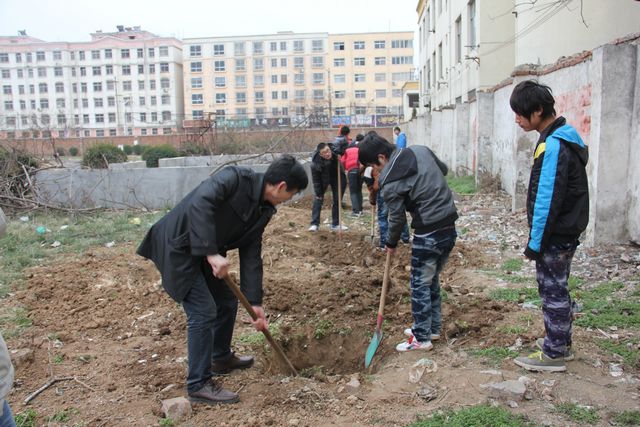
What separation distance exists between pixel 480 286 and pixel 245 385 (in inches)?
116

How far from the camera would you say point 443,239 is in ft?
12.7

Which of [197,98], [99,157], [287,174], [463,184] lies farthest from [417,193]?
[197,98]

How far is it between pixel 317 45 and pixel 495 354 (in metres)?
75.6

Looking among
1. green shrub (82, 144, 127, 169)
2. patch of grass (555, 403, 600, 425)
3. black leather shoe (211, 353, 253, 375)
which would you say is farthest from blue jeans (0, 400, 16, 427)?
green shrub (82, 144, 127, 169)

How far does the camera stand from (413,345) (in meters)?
4.09

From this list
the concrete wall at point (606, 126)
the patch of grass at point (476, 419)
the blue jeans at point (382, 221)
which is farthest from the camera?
the blue jeans at point (382, 221)

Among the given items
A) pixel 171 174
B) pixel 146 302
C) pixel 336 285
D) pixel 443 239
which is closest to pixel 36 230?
pixel 171 174

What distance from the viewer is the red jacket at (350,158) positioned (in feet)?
31.2

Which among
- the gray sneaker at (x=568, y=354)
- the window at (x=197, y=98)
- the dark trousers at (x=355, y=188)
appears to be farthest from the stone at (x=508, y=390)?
the window at (x=197, y=98)

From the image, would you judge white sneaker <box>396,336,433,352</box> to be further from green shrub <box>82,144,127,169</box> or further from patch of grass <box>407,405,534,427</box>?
green shrub <box>82,144,127,169</box>

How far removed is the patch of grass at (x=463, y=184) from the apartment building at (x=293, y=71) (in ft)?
188

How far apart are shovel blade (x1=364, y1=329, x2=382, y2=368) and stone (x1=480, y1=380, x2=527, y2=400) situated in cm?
117

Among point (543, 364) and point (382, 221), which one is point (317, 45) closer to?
point (382, 221)

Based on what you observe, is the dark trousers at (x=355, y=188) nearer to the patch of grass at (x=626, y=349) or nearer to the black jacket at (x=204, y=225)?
the patch of grass at (x=626, y=349)
